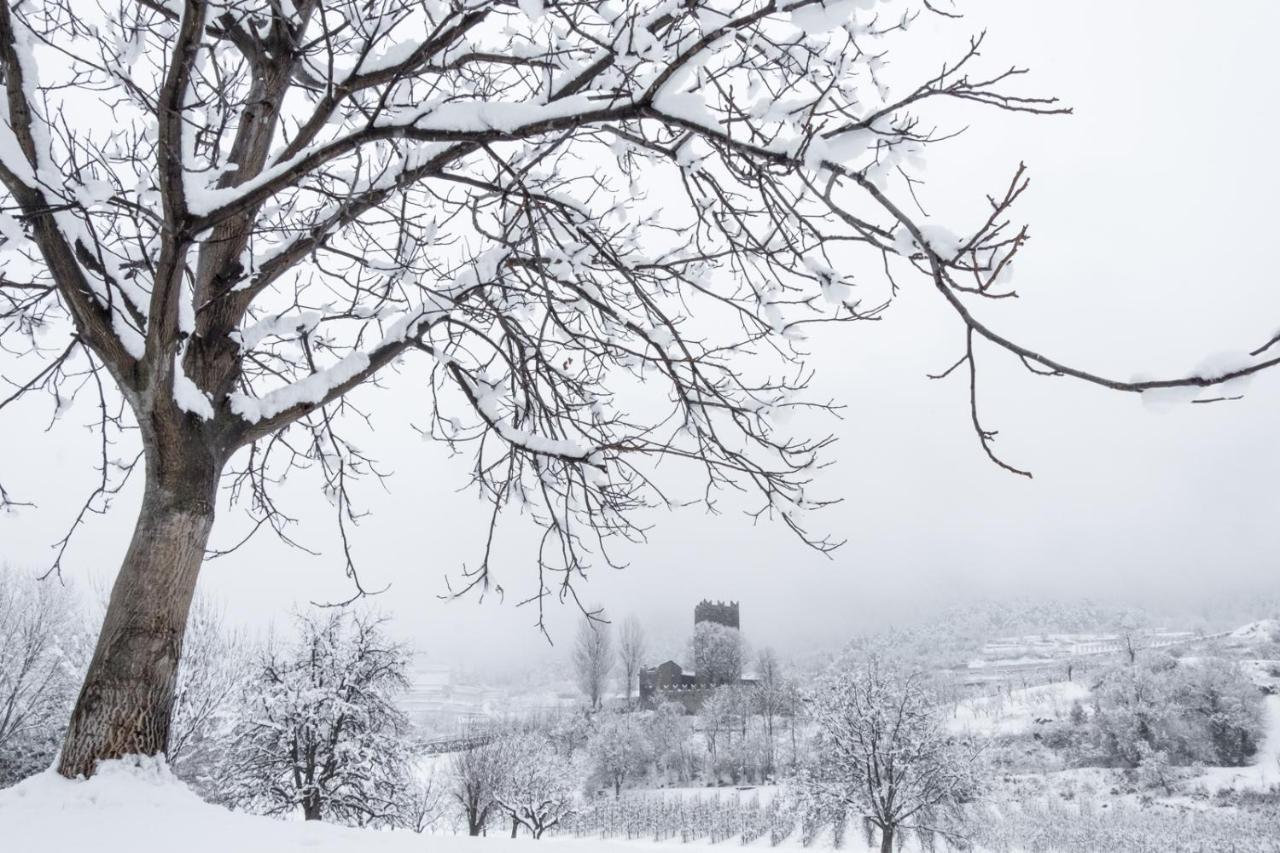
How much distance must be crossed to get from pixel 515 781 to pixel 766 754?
701 inches

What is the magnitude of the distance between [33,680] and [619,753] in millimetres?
28969

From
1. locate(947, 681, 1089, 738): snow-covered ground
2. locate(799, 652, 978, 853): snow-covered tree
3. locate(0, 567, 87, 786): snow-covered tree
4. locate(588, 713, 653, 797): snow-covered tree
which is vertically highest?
locate(0, 567, 87, 786): snow-covered tree

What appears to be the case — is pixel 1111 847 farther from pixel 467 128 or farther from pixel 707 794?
pixel 467 128

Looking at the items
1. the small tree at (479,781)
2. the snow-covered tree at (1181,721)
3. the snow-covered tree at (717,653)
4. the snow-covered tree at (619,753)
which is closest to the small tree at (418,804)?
the small tree at (479,781)

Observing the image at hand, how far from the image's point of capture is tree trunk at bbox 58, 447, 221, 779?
289 centimetres

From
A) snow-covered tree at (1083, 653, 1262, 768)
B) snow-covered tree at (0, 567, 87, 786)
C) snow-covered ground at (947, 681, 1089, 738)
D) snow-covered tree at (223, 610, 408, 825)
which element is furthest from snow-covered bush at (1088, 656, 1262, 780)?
snow-covered tree at (0, 567, 87, 786)

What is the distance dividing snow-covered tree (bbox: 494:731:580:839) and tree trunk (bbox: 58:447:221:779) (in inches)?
956

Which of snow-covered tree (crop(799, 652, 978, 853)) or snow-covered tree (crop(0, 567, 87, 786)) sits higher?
snow-covered tree (crop(0, 567, 87, 786))

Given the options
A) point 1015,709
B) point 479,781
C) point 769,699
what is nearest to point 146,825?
point 479,781

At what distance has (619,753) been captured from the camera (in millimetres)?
39562

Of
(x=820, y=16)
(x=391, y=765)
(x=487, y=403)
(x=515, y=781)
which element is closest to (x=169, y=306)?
(x=487, y=403)

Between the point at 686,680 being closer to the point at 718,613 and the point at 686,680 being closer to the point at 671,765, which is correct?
the point at 718,613

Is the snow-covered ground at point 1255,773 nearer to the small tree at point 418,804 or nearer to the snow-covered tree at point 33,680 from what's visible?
the small tree at point 418,804

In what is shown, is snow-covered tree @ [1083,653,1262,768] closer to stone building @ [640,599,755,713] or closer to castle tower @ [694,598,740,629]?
stone building @ [640,599,755,713]
